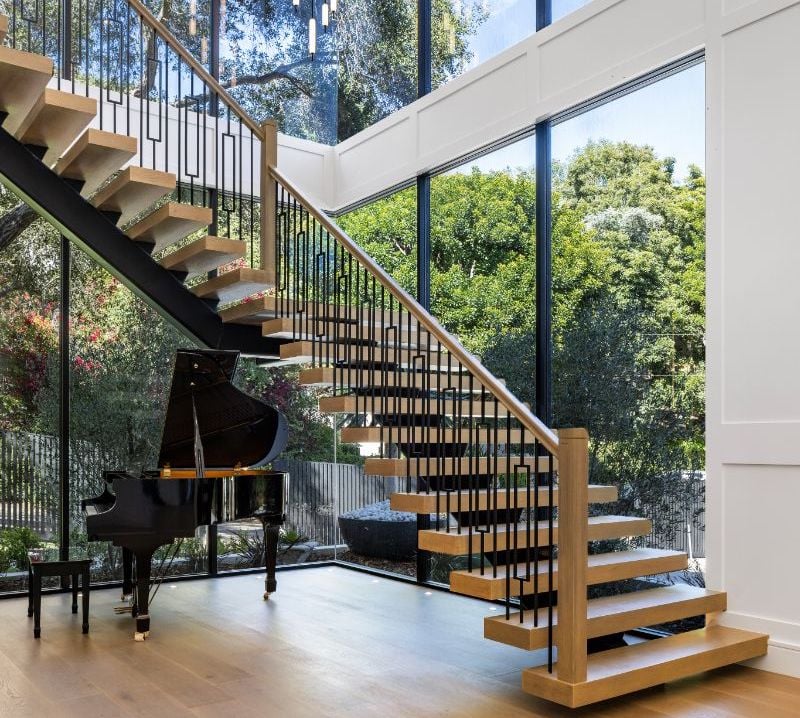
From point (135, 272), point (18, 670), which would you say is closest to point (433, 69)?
point (135, 272)

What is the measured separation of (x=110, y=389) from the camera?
6.89m

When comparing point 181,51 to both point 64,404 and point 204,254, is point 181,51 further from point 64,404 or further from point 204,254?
point 64,404

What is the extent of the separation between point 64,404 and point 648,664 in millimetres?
4730

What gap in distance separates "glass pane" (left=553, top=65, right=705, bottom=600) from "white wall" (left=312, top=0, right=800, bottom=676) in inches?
7.7

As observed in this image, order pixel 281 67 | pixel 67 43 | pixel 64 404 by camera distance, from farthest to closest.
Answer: pixel 281 67
pixel 67 43
pixel 64 404

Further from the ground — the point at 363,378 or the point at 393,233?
the point at 393,233

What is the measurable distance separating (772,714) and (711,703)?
0.88 ft

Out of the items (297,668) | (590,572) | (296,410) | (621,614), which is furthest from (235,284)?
(621,614)

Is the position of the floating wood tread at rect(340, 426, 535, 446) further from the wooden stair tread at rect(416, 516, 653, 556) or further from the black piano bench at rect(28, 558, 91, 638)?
the black piano bench at rect(28, 558, 91, 638)

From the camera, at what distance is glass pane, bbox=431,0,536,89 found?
6.29 m

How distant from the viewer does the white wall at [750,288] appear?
440 cm

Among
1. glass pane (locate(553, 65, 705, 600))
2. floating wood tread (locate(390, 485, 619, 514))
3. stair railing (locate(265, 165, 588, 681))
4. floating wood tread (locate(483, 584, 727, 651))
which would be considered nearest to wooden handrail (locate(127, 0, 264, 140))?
stair railing (locate(265, 165, 588, 681))

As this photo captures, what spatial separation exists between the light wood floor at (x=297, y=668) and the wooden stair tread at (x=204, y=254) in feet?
7.84

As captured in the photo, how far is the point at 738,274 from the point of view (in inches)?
184
